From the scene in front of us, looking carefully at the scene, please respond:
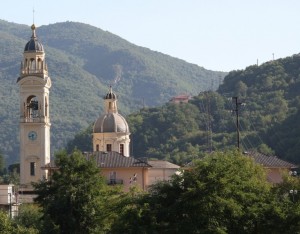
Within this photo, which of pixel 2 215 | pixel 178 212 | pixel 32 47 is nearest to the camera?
pixel 178 212

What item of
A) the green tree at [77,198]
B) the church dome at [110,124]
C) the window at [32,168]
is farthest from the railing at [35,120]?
the green tree at [77,198]

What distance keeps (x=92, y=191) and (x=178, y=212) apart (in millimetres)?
15845

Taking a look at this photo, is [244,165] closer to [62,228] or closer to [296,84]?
[62,228]

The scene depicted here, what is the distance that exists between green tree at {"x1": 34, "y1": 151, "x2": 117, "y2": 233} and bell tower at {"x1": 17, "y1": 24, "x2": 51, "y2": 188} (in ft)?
133

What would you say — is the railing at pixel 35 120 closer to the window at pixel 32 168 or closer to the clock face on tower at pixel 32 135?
the clock face on tower at pixel 32 135

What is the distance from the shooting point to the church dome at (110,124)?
116 metres

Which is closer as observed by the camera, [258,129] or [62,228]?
[62,228]

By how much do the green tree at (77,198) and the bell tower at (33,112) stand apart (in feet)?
133

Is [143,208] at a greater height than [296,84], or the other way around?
[296,84]

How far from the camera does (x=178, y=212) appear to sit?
2159 inches

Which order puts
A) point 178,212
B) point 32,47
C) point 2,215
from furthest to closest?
point 32,47 → point 2,215 → point 178,212

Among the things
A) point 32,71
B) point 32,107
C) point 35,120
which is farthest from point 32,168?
point 32,71

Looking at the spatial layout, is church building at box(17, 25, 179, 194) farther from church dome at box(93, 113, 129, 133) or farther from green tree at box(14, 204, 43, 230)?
green tree at box(14, 204, 43, 230)

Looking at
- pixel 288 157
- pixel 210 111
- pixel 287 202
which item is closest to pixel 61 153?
pixel 287 202
